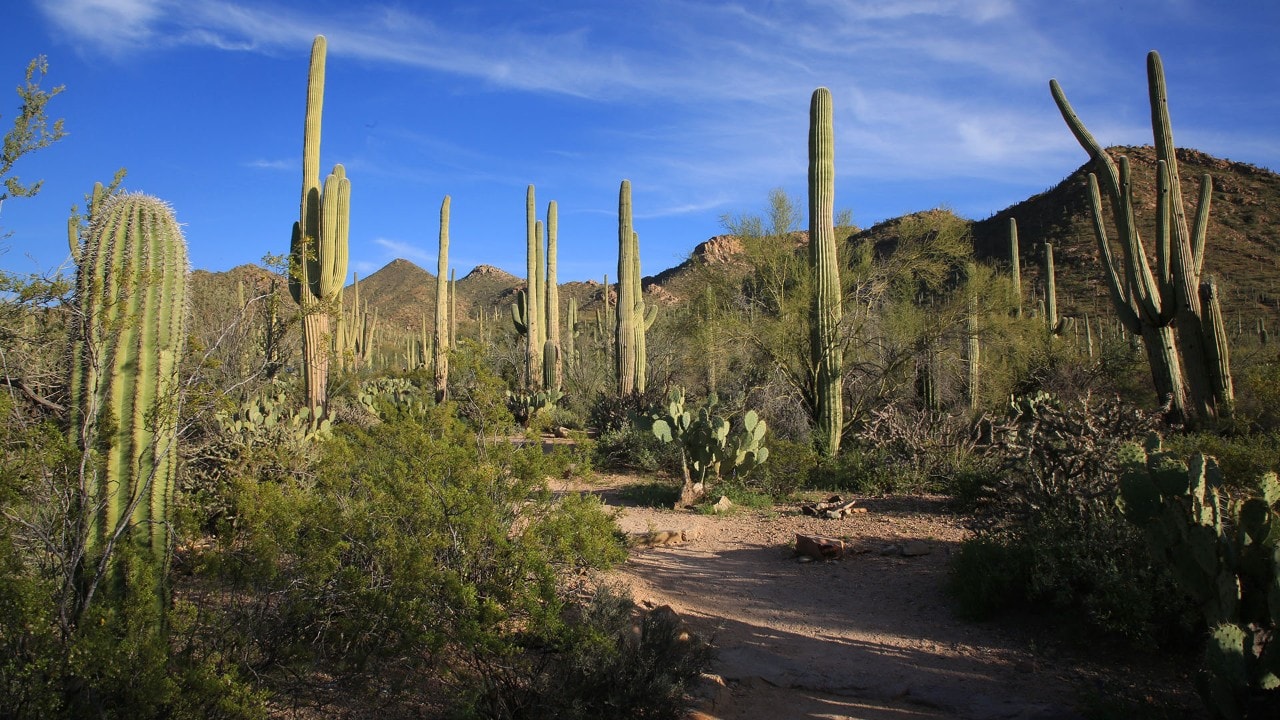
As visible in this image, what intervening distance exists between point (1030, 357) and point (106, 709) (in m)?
18.1

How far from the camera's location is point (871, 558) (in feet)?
23.6

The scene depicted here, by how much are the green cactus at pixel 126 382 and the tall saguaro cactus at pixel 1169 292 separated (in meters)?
13.8

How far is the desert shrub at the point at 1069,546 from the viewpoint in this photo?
15.6 feet

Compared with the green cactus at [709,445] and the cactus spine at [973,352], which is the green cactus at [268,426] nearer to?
the green cactus at [709,445]

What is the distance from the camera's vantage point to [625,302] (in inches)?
672

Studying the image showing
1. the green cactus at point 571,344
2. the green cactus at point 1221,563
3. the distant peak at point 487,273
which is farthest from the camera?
the distant peak at point 487,273

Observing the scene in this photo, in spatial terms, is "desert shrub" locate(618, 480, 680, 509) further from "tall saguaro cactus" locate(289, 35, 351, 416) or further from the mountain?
the mountain

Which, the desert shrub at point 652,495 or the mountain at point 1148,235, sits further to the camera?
the mountain at point 1148,235

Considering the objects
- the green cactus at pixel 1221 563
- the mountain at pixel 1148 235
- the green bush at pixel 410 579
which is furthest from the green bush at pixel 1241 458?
the mountain at pixel 1148 235

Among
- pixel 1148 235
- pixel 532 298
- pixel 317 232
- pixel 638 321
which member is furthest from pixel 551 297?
pixel 1148 235

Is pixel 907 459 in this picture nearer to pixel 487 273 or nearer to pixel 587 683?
pixel 587 683

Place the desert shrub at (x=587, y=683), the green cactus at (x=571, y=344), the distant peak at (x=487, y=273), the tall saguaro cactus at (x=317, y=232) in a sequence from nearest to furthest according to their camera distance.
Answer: the desert shrub at (x=587, y=683) → the tall saguaro cactus at (x=317, y=232) → the green cactus at (x=571, y=344) → the distant peak at (x=487, y=273)

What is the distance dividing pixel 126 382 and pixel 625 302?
1369cm

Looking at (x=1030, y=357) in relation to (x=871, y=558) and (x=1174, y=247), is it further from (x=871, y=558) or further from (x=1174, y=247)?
(x=871, y=558)
